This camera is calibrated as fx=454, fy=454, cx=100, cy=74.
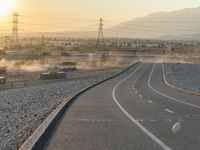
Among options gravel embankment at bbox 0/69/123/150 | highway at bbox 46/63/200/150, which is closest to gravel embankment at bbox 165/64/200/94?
gravel embankment at bbox 0/69/123/150

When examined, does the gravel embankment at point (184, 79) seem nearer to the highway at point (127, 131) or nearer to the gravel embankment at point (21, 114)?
the gravel embankment at point (21, 114)

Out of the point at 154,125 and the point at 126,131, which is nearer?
the point at 126,131

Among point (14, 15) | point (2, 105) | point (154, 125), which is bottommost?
point (2, 105)

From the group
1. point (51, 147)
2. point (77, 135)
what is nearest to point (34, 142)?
point (51, 147)

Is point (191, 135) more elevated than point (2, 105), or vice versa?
point (191, 135)

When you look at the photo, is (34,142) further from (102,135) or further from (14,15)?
(14,15)

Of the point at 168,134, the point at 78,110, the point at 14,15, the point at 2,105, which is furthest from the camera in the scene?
the point at 14,15

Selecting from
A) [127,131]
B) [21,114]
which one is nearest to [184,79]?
[21,114]

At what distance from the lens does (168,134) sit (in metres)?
12.3

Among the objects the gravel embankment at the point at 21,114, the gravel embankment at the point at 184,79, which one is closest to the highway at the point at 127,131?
the gravel embankment at the point at 21,114

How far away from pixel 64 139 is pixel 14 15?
126 meters

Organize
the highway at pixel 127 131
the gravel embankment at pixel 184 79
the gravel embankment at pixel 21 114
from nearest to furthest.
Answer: the highway at pixel 127 131 < the gravel embankment at pixel 21 114 < the gravel embankment at pixel 184 79

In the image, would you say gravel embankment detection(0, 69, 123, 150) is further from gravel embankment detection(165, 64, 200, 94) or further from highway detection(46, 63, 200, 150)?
gravel embankment detection(165, 64, 200, 94)

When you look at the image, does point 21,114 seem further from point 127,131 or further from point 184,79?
point 184,79
